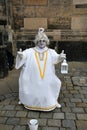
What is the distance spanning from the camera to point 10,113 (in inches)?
162

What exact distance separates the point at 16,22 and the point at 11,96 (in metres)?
3.69

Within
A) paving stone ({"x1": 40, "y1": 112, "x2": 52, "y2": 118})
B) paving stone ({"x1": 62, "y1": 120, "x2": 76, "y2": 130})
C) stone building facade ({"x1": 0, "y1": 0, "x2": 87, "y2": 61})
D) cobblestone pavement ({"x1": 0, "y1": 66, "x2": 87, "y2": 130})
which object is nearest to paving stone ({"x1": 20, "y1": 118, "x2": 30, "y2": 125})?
cobblestone pavement ({"x1": 0, "y1": 66, "x2": 87, "y2": 130})

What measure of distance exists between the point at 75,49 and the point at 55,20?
1.25 meters

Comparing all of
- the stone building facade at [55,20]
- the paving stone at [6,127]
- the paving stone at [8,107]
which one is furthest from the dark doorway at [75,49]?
the paving stone at [6,127]

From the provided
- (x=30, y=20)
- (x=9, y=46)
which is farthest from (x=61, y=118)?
(x=30, y=20)

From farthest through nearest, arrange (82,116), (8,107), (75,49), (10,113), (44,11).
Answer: (75,49) → (44,11) → (8,107) → (10,113) → (82,116)

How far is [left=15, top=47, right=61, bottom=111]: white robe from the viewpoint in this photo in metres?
4.17

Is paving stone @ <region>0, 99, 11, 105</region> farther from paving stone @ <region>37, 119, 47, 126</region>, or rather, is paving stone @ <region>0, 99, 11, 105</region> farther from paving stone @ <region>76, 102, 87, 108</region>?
paving stone @ <region>76, 102, 87, 108</region>

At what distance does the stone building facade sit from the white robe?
147 inches

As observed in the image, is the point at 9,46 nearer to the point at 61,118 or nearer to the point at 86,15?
the point at 86,15

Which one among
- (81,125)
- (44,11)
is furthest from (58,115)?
(44,11)

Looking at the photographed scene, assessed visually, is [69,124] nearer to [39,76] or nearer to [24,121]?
[24,121]

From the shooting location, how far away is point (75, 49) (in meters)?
8.03

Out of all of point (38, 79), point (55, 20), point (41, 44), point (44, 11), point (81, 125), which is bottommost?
point (81, 125)
